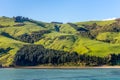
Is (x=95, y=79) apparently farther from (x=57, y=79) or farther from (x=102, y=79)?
(x=57, y=79)

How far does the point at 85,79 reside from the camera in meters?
184

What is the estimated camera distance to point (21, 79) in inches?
7495

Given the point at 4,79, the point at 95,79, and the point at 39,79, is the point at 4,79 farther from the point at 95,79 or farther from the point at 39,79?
the point at 95,79

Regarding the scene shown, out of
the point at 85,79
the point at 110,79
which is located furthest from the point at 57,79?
the point at 110,79

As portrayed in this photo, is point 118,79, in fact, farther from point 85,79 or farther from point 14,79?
point 14,79

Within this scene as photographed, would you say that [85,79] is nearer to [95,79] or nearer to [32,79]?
[95,79]

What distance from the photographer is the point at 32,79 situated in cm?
18900

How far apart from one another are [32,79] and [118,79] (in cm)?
4740

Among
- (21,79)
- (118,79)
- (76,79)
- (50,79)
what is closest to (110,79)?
(118,79)

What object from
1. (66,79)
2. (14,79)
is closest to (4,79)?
(14,79)

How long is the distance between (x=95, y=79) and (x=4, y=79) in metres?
51.4

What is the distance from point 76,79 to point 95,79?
10.4m

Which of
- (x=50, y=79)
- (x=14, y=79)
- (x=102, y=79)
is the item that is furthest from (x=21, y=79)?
(x=102, y=79)

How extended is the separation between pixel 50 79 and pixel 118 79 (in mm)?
36975
